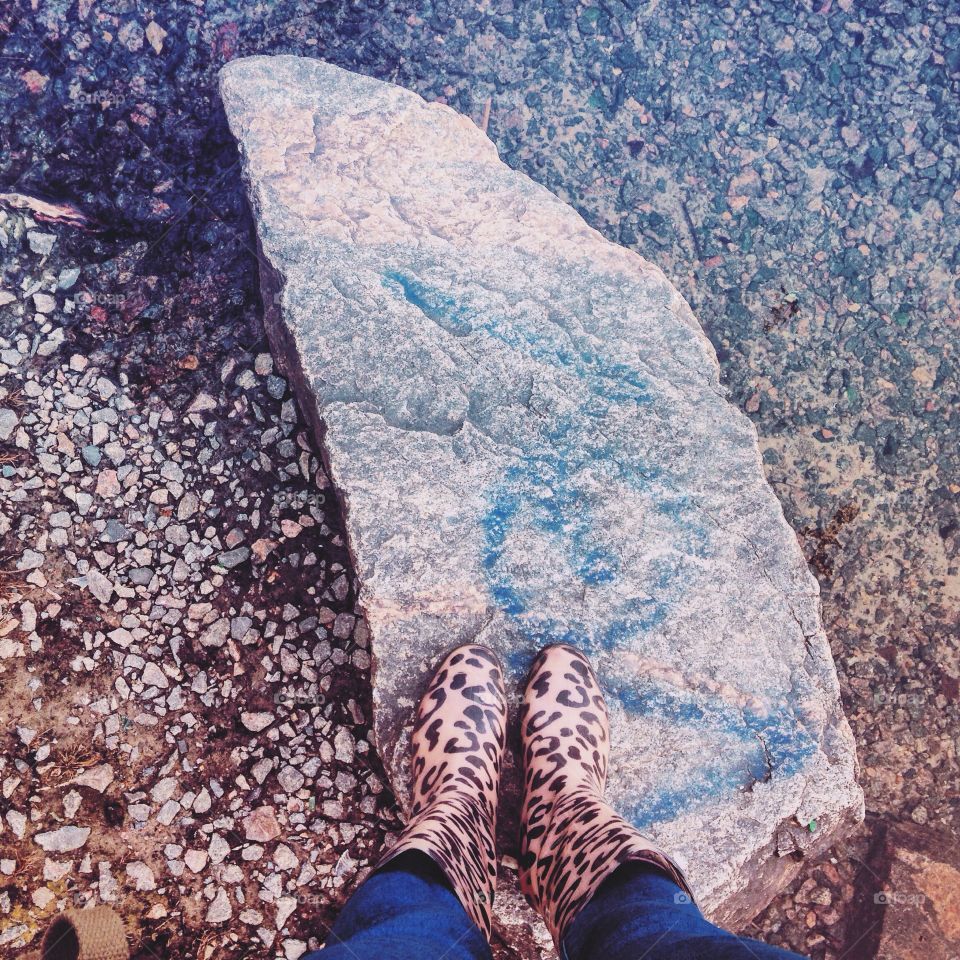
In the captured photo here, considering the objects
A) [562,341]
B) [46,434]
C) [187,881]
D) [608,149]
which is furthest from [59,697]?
[608,149]

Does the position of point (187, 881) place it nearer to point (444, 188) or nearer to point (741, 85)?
point (444, 188)

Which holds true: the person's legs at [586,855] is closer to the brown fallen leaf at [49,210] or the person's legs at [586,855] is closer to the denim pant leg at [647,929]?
the denim pant leg at [647,929]

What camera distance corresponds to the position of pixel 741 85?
10.0 feet

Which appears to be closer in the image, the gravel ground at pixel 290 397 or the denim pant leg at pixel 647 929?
the denim pant leg at pixel 647 929

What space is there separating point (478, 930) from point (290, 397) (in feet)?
5.20

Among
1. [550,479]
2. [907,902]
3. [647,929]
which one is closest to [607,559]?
[550,479]

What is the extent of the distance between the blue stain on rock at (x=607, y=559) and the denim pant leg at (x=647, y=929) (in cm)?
40

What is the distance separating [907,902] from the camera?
234cm

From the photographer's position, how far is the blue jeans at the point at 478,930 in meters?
1.32

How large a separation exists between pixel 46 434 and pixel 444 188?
4.81 ft

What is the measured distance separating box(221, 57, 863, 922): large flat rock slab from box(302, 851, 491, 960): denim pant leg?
50 centimetres

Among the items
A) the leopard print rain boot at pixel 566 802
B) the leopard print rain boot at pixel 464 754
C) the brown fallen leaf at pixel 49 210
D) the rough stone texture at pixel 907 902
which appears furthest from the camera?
the brown fallen leaf at pixel 49 210

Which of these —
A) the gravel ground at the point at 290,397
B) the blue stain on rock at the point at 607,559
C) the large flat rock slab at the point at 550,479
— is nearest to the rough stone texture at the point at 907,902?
the gravel ground at the point at 290,397

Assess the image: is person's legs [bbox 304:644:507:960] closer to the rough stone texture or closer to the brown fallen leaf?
the rough stone texture
